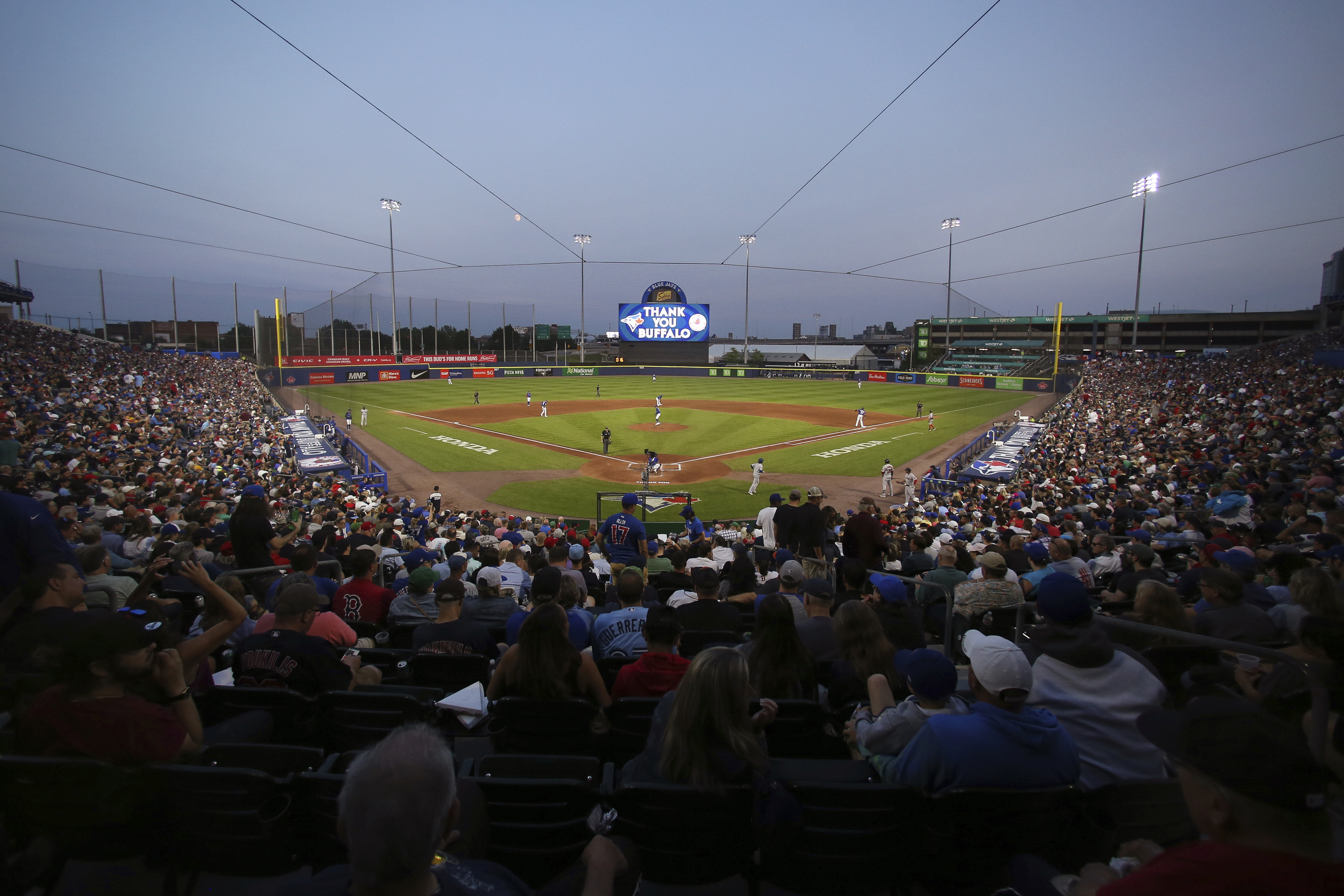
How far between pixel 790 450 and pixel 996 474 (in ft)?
33.4

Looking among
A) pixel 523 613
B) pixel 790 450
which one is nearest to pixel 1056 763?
pixel 523 613

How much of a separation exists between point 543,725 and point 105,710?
212 centimetres

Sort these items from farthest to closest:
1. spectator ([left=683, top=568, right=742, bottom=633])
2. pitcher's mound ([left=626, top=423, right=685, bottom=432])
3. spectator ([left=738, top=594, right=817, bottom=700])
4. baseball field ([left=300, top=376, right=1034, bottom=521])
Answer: pitcher's mound ([left=626, top=423, right=685, bottom=432]) < baseball field ([left=300, top=376, right=1034, bottom=521]) < spectator ([left=683, top=568, right=742, bottom=633]) < spectator ([left=738, top=594, right=817, bottom=700])

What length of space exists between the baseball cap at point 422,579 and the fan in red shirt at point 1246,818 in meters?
5.68

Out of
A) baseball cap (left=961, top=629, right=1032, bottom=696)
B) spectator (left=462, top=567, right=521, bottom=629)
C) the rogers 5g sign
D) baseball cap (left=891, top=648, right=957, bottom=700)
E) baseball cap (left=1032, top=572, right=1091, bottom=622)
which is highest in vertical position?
the rogers 5g sign

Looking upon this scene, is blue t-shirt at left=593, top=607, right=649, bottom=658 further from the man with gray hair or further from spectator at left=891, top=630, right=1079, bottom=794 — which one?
the man with gray hair

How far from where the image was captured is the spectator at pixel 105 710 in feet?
9.70

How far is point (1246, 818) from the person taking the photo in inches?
68.7

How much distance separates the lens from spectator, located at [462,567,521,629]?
607cm

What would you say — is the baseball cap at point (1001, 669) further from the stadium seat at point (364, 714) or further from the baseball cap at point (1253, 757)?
the stadium seat at point (364, 714)

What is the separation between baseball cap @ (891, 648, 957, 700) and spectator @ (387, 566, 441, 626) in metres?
4.42

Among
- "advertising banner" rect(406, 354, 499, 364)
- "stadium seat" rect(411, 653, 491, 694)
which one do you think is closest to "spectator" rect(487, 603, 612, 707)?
"stadium seat" rect(411, 653, 491, 694)

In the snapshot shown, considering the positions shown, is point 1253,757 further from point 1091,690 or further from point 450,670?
point 450,670

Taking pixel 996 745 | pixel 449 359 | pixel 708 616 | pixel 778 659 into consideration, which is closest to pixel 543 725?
pixel 778 659
